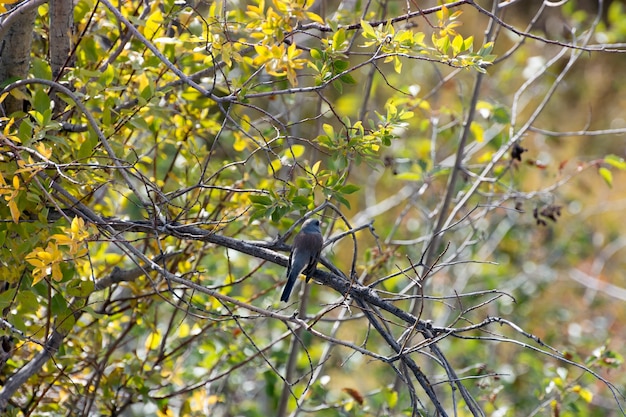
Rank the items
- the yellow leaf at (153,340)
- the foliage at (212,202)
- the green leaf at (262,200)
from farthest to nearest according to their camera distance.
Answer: the yellow leaf at (153,340)
the green leaf at (262,200)
the foliage at (212,202)

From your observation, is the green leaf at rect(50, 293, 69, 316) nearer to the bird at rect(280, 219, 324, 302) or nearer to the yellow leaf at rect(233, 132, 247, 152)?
the bird at rect(280, 219, 324, 302)

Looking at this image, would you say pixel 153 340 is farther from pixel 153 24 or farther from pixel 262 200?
pixel 153 24

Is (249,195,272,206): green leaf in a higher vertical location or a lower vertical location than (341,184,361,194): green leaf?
lower

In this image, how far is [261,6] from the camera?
2293mm

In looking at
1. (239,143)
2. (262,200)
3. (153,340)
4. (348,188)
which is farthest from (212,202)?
(348,188)

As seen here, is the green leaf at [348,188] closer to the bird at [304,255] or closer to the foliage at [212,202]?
the foliage at [212,202]

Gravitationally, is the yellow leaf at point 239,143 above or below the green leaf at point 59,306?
above

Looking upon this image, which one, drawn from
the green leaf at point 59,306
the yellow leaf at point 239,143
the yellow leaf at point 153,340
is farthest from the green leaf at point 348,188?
the yellow leaf at point 153,340

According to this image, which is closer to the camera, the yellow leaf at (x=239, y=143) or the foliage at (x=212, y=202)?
the foliage at (x=212, y=202)

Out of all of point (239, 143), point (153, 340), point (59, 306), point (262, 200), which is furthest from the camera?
point (153, 340)

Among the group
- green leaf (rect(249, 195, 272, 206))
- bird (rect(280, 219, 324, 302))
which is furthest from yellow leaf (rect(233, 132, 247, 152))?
green leaf (rect(249, 195, 272, 206))

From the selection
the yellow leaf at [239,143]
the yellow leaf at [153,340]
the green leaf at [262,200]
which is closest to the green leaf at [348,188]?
the green leaf at [262,200]


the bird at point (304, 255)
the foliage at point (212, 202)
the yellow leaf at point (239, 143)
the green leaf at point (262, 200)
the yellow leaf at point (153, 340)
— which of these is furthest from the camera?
the yellow leaf at point (153, 340)

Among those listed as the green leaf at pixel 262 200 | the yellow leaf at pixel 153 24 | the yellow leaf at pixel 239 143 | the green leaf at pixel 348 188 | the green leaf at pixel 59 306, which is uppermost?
the yellow leaf at pixel 239 143
